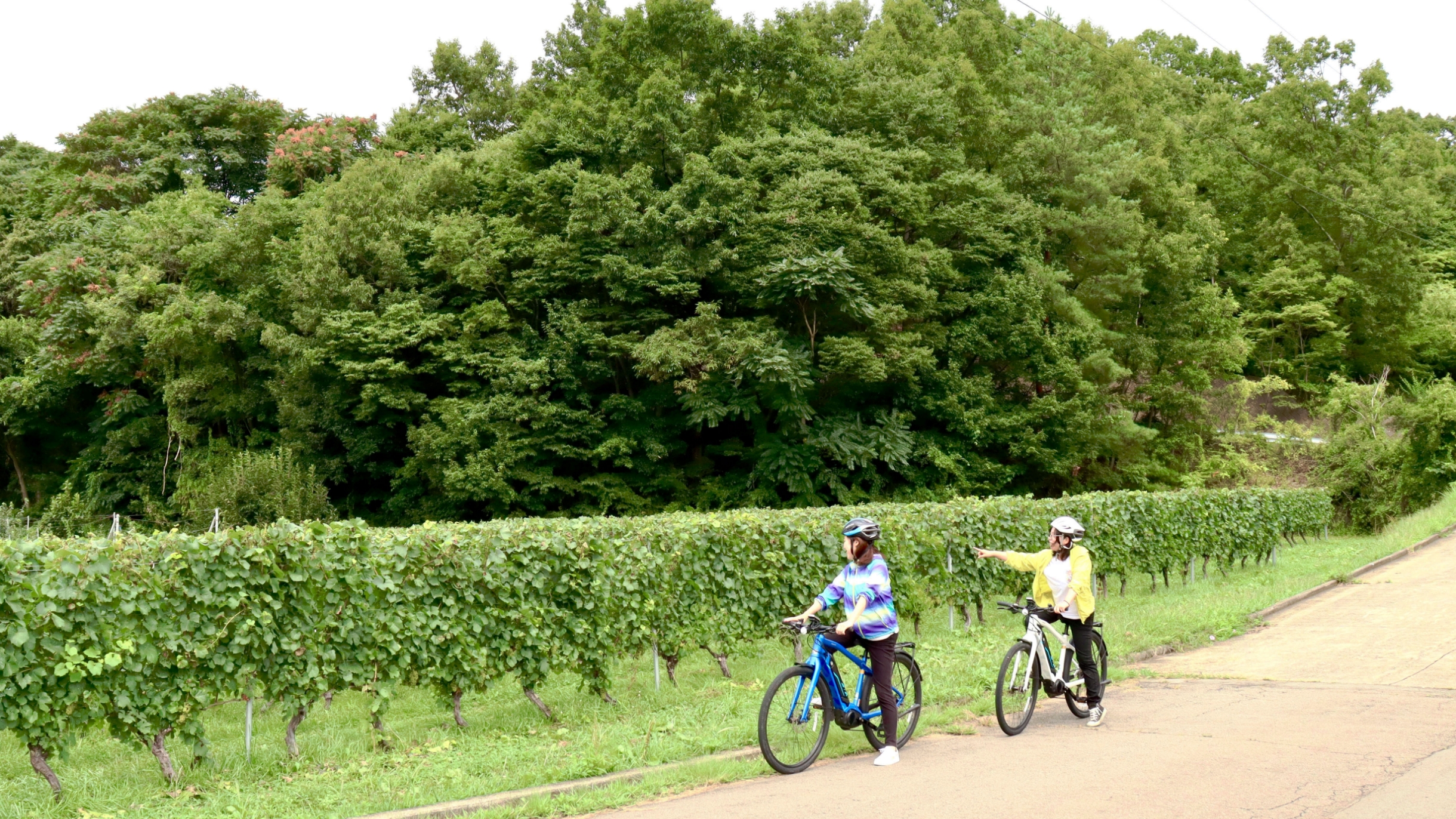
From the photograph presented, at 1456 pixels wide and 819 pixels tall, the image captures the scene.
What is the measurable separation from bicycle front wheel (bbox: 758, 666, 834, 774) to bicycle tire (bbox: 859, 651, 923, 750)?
0.41 metres

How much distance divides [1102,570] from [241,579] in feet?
48.0

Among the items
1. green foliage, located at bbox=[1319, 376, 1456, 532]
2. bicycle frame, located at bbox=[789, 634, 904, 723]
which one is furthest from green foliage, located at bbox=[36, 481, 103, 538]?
green foliage, located at bbox=[1319, 376, 1456, 532]

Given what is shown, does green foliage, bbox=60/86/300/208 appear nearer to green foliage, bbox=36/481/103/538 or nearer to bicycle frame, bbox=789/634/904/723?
green foliage, bbox=36/481/103/538

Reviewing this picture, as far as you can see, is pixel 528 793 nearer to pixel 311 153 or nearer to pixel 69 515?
pixel 69 515

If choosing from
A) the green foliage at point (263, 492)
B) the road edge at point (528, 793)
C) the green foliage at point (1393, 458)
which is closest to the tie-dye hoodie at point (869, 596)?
the road edge at point (528, 793)

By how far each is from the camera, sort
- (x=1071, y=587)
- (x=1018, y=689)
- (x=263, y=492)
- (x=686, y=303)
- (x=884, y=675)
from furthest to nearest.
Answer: (x=263, y=492) → (x=686, y=303) → (x=1071, y=587) → (x=1018, y=689) → (x=884, y=675)

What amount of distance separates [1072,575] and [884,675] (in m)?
2.11

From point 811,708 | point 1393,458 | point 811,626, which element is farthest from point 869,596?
point 1393,458

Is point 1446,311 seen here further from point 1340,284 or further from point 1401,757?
point 1401,757

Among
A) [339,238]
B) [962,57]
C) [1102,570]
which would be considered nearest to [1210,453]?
[962,57]

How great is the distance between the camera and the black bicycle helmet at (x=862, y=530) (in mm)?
7527

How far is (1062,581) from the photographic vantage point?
28.7 feet

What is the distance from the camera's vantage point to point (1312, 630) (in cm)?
1497

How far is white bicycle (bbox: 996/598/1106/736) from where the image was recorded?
845cm
